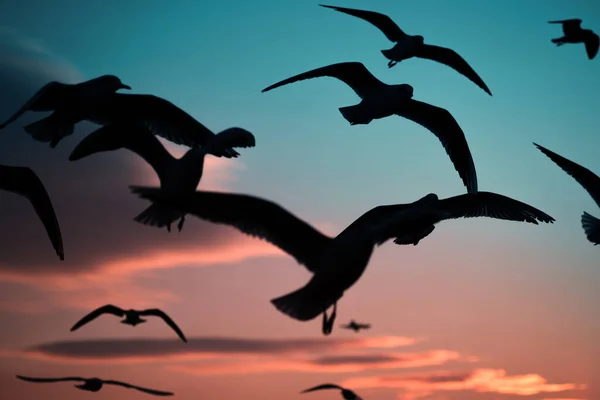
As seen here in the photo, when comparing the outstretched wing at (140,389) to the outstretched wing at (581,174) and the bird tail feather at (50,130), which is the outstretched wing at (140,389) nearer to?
the bird tail feather at (50,130)

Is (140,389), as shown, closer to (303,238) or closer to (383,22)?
(303,238)

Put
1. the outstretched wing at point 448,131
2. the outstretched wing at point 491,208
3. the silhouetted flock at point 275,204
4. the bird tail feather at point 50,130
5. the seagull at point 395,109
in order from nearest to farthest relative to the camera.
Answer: the silhouetted flock at point 275,204 → the bird tail feather at point 50,130 → the seagull at point 395,109 → the outstretched wing at point 491,208 → the outstretched wing at point 448,131

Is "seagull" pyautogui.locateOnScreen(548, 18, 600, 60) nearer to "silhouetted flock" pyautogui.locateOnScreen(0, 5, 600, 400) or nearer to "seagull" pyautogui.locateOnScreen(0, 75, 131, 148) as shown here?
"silhouetted flock" pyautogui.locateOnScreen(0, 5, 600, 400)

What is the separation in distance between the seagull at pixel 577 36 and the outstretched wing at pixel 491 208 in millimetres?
4476

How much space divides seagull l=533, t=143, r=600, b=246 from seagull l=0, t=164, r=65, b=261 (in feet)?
37.2

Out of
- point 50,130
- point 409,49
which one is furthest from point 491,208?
point 50,130

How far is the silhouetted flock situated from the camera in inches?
432

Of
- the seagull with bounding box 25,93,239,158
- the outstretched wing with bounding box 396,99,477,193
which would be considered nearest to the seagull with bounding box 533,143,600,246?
the outstretched wing with bounding box 396,99,477,193

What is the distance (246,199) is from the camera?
10.4 meters

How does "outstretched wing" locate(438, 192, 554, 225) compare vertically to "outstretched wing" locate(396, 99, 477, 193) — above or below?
below

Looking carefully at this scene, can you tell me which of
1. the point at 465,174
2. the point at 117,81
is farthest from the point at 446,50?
the point at 117,81

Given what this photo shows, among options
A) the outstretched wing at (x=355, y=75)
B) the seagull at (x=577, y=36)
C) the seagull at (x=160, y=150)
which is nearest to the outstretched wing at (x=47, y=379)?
the seagull at (x=160, y=150)

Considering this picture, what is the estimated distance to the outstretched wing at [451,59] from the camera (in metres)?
17.3

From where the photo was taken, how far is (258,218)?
10.7 m
